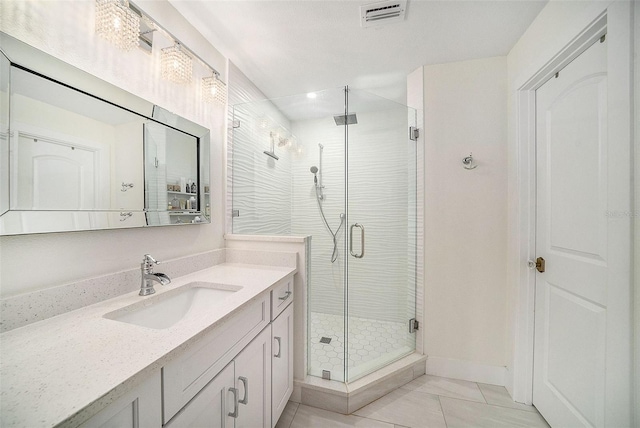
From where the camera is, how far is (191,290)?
1.24 metres

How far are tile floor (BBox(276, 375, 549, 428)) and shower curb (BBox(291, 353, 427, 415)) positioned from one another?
31mm

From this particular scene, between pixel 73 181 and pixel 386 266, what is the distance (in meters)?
1.99

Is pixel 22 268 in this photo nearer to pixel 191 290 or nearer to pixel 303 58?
pixel 191 290

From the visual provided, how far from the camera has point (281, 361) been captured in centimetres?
134

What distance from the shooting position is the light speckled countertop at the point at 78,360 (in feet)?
1.43

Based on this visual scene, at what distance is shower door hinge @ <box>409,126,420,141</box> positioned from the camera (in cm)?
193

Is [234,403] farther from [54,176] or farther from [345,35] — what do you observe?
[345,35]

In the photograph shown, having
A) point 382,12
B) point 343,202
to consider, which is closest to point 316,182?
point 343,202

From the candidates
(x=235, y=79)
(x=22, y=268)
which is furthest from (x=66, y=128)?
(x=235, y=79)

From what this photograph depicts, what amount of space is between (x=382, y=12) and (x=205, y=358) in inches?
75.5

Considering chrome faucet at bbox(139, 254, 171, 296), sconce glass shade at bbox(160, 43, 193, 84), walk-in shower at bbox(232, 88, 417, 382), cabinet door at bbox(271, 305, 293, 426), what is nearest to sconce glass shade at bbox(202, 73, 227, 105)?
sconce glass shade at bbox(160, 43, 193, 84)

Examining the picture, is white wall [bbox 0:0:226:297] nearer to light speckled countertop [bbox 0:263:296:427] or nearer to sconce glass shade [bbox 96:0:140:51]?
sconce glass shade [bbox 96:0:140:51]

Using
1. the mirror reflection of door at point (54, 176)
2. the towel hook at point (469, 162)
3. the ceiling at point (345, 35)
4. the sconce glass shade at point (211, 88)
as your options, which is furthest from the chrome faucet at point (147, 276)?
the towel hook at point (469, 162)

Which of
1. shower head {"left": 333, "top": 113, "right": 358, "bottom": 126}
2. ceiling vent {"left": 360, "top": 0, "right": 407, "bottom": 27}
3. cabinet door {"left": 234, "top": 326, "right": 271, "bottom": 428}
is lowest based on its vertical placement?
cabinet door {"left": 234, "top": 326, "right": 271, "bottom": 428}
